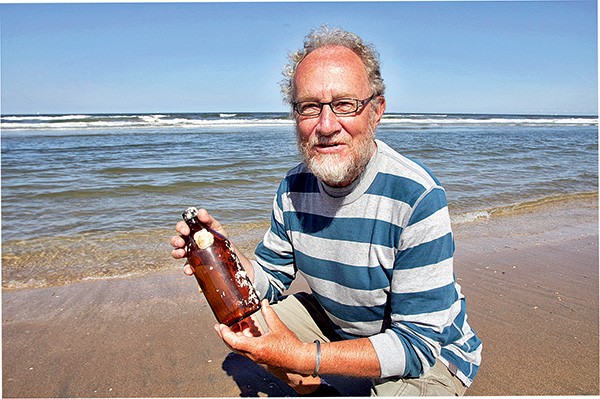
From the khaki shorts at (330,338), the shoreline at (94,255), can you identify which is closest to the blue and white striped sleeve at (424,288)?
the khaki shorts at (330,338)

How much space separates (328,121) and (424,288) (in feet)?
2.77

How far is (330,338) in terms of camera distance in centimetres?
275

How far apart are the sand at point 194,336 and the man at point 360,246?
796mm

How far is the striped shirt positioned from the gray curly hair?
332 millimetres

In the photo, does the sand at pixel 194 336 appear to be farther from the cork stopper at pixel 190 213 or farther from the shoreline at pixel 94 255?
the cork stopper at pixel 190 213

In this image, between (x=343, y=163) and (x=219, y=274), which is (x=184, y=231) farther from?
(x=343, y=163)

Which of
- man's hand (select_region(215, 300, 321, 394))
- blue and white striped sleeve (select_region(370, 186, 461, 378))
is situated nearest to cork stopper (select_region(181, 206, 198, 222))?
man's hand (select_region(215, 300, 321, 394))

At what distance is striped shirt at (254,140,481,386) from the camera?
6.50ft

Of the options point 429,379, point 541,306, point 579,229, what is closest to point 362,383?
point 429,379

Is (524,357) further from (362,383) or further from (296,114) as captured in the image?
(296,114)

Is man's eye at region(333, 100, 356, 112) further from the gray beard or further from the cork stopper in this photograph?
the cork stopper

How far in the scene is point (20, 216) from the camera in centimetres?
660

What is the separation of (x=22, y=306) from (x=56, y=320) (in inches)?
19.6

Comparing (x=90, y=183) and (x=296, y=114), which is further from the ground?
(x=296, y=114)
